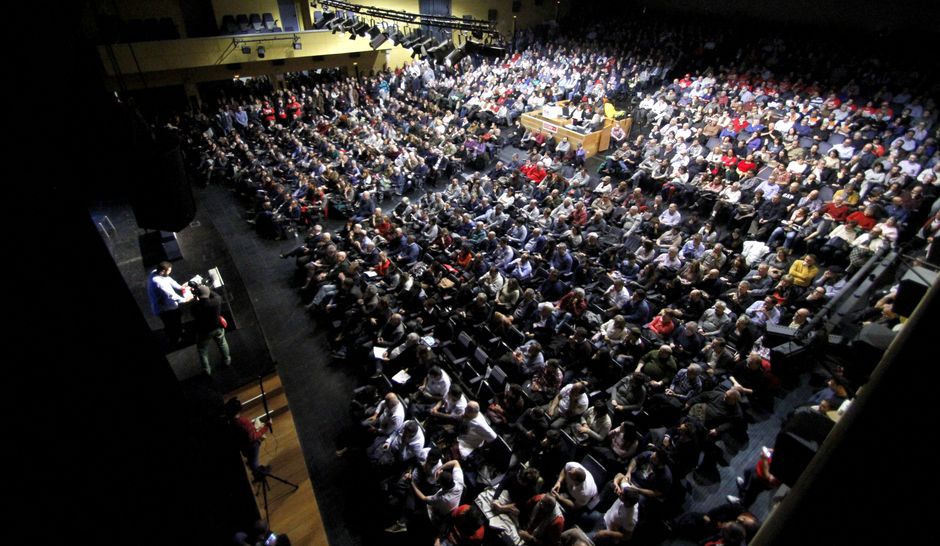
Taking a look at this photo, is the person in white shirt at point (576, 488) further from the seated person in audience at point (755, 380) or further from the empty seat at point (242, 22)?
the empty seat at point (242, 22)

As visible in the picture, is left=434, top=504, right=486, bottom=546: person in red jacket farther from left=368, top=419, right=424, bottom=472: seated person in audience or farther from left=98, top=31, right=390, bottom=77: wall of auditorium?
left=98, top=31, right=390, bottom=77: wall of auditorium

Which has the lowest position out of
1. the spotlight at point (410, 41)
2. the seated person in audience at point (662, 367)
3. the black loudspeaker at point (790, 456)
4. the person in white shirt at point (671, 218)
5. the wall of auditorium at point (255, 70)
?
the seated person in audience at point (662, 367)

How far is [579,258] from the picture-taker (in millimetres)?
7910

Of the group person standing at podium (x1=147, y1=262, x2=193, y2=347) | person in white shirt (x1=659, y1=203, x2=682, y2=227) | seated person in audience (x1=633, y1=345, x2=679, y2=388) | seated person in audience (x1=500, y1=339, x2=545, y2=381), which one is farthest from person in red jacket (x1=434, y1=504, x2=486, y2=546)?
person in white shirt (x1=659, y1=203, x2=682, y2=227)

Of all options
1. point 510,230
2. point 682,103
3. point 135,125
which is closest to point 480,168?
point 510,230

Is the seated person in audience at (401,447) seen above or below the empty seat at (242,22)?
below

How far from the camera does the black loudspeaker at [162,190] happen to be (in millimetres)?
3834

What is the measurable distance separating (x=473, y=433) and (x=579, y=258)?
161 inches

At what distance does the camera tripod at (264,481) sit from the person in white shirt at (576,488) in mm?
2894

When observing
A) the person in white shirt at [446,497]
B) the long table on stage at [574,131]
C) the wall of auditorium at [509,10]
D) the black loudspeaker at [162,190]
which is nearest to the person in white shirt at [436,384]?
the person in white shirt at [446,497]

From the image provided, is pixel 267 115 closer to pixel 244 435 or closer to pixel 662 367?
pixel 244 435

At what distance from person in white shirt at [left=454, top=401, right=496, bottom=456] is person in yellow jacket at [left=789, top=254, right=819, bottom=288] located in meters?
5.81

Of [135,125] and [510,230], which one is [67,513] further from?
[510,230]

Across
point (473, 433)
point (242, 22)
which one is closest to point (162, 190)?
point (473, 433)
